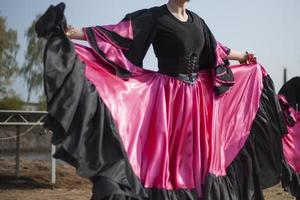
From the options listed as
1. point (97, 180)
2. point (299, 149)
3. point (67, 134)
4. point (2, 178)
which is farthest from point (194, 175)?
point (2, 178)

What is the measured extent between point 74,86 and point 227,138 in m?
1.29

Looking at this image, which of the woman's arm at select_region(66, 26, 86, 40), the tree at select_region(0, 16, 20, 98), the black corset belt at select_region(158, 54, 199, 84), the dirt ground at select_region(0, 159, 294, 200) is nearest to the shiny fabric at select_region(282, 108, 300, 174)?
the black corset belt at select_region(158, 54, 199, 84)

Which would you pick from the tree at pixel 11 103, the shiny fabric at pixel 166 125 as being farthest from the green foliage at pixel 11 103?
the shiny fabric at pixel 166 125

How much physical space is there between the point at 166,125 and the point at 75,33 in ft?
2.49

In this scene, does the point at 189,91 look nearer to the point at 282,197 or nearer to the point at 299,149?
the point at 299,149

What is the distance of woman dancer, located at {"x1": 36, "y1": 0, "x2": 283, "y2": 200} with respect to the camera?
2367mm

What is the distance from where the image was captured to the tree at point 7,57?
2111cm

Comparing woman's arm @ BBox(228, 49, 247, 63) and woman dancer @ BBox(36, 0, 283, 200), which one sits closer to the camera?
woman dancer @ BBox(36, 0, 283, 200)

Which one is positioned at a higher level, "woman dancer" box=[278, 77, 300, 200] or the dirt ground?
"woman dancer" box=[278, 77, 300, 200]

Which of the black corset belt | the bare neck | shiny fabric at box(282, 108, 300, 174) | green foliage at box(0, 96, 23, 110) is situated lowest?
green foliage at box(0, 96, 23, 110)

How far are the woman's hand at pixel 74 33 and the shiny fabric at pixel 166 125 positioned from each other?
0.06 m

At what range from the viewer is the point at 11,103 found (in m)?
23.1

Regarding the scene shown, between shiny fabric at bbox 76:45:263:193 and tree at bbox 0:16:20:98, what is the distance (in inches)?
749

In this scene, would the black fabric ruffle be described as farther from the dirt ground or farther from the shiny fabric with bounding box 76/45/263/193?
the dirt ground
